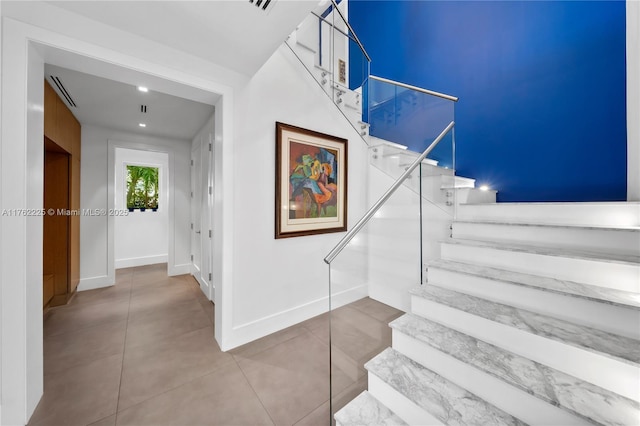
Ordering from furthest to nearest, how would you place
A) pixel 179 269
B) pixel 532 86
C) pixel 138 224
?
1. pixel 138 224
2. pixel 179 269
3. pixel 532 86

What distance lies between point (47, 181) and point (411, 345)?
15.8ft

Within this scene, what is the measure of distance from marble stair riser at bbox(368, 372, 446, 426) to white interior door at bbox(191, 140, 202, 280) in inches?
136

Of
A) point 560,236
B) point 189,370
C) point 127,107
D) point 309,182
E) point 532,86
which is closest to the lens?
point 560,236

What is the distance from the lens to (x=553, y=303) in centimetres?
138

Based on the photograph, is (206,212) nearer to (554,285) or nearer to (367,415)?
(367,415)

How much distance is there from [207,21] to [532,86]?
3.80m

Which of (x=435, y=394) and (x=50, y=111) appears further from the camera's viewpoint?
(x=50, y=111)

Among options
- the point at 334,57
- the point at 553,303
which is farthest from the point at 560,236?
the point at 334,57

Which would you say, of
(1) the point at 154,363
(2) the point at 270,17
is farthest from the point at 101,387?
(2) the point at 270,17

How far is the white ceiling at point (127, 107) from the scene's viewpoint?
248 cm

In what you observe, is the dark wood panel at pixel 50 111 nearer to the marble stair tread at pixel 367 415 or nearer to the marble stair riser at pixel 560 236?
the marble stair tread at pixel 367 415

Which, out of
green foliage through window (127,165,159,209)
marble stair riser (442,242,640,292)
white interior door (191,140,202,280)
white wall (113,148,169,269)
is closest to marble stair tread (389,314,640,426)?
marble stair riser (442,242,640,292)

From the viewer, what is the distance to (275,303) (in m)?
2.55

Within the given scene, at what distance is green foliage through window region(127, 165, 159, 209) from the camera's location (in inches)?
216
